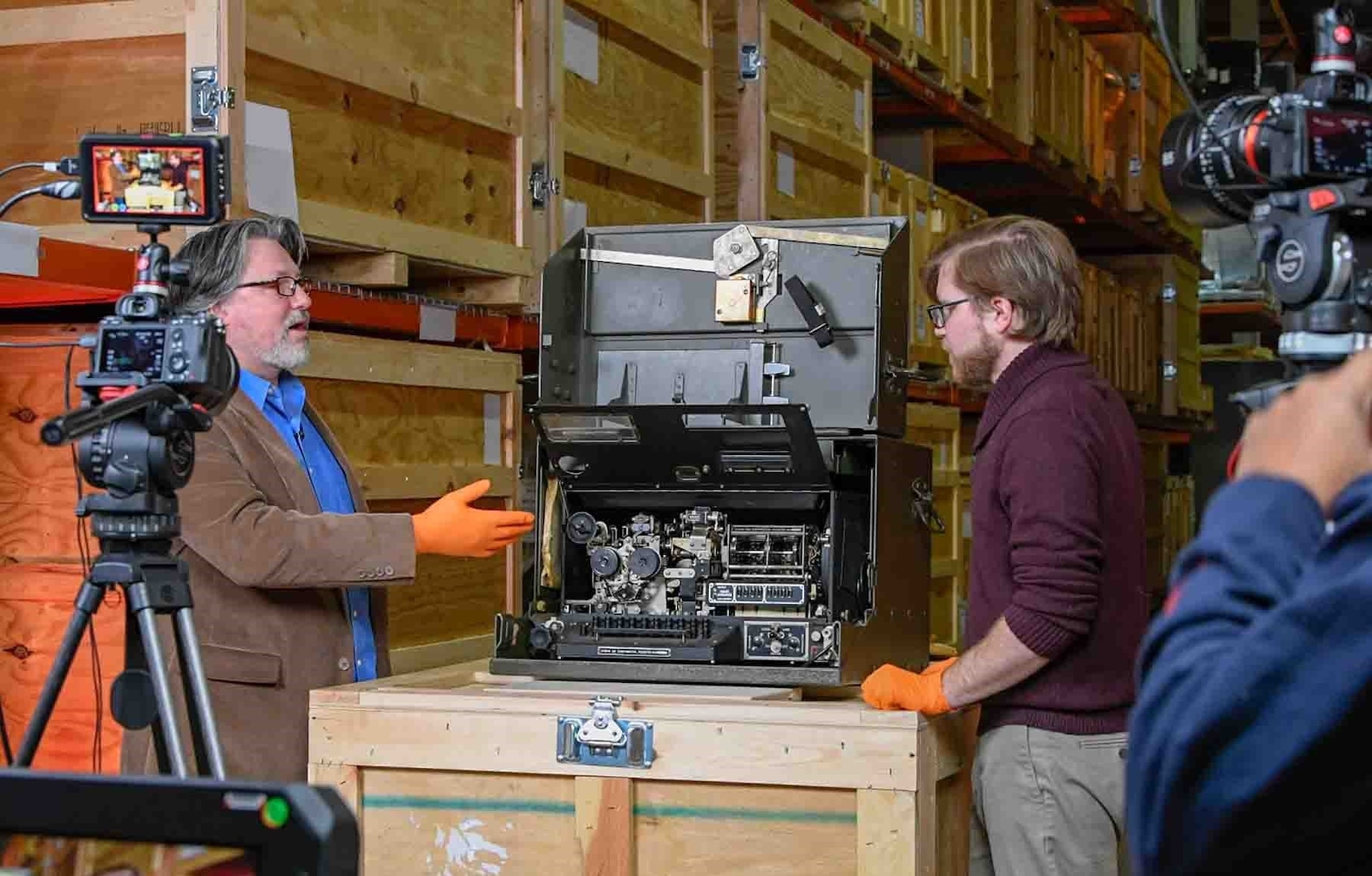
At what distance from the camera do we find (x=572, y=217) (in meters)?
5.41

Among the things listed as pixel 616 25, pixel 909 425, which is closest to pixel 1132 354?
pixel 909 425

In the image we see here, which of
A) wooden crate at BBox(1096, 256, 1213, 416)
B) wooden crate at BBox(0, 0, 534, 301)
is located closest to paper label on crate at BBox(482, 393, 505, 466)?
wooden crate at BBox(0, 0, 534, 301)

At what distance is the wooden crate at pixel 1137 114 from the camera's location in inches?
418

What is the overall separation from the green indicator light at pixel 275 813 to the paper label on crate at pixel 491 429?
365 cm

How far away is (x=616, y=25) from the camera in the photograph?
564 centimetres

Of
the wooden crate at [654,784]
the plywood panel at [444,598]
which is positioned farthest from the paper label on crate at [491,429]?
the wooden crate at [654,784]

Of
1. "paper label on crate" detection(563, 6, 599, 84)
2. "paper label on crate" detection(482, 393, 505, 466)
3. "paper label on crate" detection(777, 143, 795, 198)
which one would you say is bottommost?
"paper label on crate" detection(482, 393, 505, 466)

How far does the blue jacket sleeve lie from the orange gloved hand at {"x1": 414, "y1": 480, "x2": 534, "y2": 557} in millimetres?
2711

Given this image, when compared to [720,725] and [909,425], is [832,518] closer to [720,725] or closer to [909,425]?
[720,725]

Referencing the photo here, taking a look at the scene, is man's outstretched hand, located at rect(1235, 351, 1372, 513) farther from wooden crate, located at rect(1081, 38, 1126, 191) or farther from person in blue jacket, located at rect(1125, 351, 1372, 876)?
wooden crate, located at rect(1081, 38, 1126, 191)

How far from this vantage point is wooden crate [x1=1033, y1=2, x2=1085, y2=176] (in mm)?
9209

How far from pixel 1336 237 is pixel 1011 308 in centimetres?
183

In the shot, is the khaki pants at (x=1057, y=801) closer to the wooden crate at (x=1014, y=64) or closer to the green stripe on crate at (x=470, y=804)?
the green stripe on crate at (x=470, y=804)

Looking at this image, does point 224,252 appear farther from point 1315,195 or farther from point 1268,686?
point 1268,686
